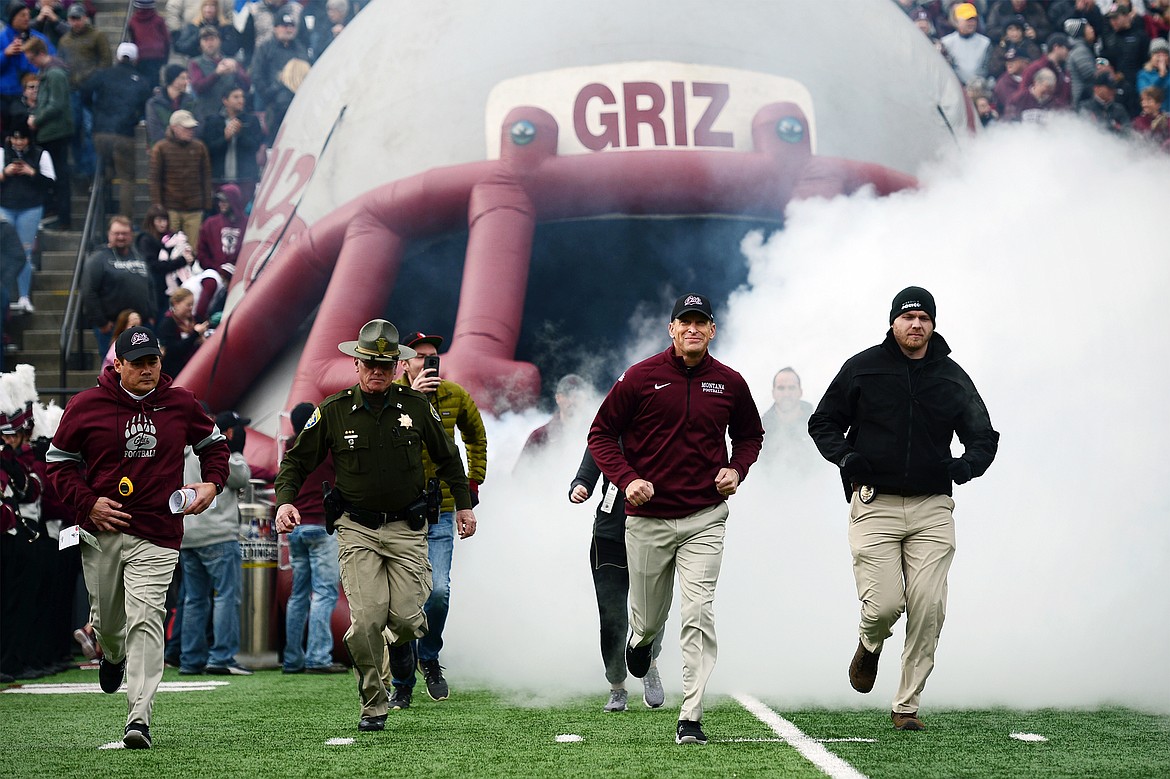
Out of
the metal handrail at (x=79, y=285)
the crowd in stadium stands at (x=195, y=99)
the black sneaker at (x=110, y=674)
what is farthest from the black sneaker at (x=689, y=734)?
the metal handrail at (x=79, y=285)

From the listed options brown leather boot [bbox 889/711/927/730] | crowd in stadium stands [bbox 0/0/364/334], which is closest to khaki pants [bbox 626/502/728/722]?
brown leather boot [bbox 889/711/927/730]

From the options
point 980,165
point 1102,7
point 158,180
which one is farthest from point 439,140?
point 1102,7

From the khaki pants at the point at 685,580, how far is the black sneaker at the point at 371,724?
103 cm

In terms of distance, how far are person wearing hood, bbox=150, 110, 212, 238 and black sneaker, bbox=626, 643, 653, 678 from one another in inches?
365

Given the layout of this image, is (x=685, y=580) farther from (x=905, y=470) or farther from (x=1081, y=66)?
(x=1081, y=66)

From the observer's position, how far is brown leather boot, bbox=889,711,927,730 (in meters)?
5.58

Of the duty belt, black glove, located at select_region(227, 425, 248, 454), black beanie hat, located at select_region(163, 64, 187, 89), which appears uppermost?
black beanie hat, located at select_region(163, 64, 187, 89)

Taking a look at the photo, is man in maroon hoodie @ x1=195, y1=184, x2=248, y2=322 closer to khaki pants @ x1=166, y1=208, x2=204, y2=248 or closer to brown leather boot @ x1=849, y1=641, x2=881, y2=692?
khaki pants @ x1=166, y1=208, x2=204, y2=248

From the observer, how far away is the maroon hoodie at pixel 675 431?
571 centimetres

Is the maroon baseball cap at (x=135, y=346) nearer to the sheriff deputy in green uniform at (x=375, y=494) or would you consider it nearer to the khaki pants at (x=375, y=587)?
the sheriff deputy in green uniform at (x=375, y=494)

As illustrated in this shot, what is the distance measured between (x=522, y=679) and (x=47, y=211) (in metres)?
8.86

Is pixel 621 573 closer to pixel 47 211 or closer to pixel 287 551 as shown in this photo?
pixel 287 551

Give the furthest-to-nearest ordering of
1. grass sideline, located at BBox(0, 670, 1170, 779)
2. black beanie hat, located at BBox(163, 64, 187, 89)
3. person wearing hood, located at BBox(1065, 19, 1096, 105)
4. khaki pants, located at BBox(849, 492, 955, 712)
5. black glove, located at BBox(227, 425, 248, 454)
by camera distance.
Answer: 1. black beanie hat, located at BBox(163, 64, 187, 89)
2. person wearing hood, located at BBox(1065, 19, 1096, 105)
3. black glove, located at BBox(227, 425, 248, 454)
4. khaki pants, located at BBox(849, 492, 955, 712)
5. grass sideline, located at BBox(0, 670, 1170, 779)

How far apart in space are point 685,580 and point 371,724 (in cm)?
140
